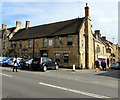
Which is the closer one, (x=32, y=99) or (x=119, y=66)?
(x=32, y=99)

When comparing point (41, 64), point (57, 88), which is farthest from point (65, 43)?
point (57, 88)

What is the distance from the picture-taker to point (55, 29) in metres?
28.7

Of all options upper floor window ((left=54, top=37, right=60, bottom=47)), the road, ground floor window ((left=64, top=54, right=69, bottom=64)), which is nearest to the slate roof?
upper floor window ((left=54, top=37, right=60, bottom=47))

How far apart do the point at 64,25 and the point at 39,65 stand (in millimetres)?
12609

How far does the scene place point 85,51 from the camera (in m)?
26.3

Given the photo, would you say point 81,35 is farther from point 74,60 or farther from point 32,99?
point 32,99

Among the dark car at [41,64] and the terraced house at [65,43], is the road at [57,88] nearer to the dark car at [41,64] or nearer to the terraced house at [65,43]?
the dark car at [41,64]

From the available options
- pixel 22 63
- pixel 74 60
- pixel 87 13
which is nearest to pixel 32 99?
pixel 22 63

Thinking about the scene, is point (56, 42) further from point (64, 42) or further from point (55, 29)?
point (55, 29)

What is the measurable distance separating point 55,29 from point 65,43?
184 inches

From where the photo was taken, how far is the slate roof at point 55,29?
85.3ft

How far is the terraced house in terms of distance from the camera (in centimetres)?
2459

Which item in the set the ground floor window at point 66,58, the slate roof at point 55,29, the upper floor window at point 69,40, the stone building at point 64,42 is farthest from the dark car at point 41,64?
the slate roof at point 55,29

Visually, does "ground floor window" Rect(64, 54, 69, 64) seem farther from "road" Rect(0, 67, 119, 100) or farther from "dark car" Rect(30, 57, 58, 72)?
"road" Rect(0, 67, 119, 100)
